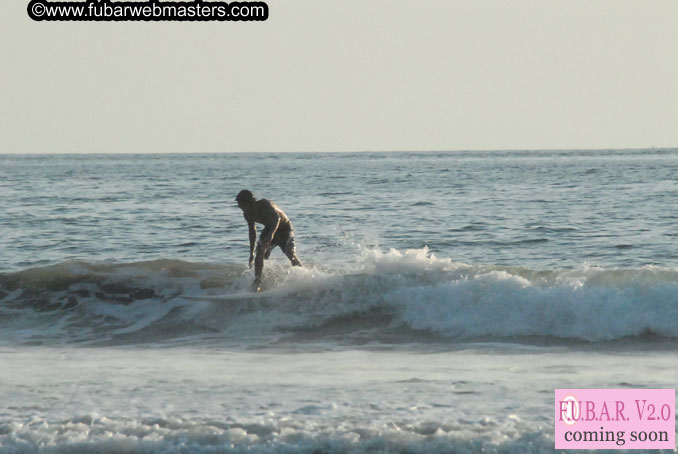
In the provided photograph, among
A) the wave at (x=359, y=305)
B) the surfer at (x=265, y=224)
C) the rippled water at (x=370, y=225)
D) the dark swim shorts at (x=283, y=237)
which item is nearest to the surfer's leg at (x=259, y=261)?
the surfer at (x=265, y=224)

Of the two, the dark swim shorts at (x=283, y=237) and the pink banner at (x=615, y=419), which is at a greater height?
the dark swim shorts at (x=283, y=237)

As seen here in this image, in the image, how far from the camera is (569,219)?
27.3 m

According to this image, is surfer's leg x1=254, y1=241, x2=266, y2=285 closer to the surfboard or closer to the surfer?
the surfer

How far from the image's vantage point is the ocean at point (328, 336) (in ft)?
25.7

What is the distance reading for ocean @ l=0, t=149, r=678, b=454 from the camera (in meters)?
7.83

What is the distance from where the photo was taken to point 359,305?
14.1m

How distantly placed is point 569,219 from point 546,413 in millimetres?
19952

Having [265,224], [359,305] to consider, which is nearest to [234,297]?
[265,224]

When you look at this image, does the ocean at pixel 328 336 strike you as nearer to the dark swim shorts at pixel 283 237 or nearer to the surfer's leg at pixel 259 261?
the surfer's leg at pixel 259 261

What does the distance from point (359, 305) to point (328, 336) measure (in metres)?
1.32

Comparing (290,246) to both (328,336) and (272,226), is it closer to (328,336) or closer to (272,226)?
(272,226)

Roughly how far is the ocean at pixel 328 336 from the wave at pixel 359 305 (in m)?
0.04

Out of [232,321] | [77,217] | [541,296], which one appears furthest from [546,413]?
Answer: [77,217]

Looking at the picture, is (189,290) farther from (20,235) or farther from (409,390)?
(20,235)
